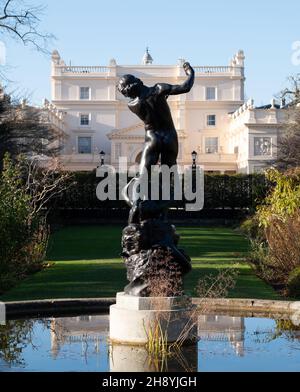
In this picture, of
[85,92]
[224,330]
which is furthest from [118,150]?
[224,330]

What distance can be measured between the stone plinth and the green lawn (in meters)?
4.48

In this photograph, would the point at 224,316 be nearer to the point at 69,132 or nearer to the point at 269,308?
the point at 269,308

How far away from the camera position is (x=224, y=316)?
11.4 metres

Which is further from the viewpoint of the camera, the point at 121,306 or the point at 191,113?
the point at 191,113

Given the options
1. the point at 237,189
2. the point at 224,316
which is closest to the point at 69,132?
the point at 237,189

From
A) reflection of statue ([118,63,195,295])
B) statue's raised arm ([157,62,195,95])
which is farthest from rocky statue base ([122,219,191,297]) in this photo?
statue's raised arm ([157,62,195,95])

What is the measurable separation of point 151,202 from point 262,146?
56672 millimetres

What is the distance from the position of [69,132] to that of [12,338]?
6829 centimetres

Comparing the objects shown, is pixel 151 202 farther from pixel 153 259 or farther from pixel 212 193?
pixel 212 193

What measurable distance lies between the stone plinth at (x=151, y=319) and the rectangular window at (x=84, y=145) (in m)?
67.6

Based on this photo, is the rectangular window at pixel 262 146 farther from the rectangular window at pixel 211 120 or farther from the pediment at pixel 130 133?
the rectangular window at pixel 211 120

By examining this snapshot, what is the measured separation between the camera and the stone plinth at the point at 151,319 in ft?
29.6
